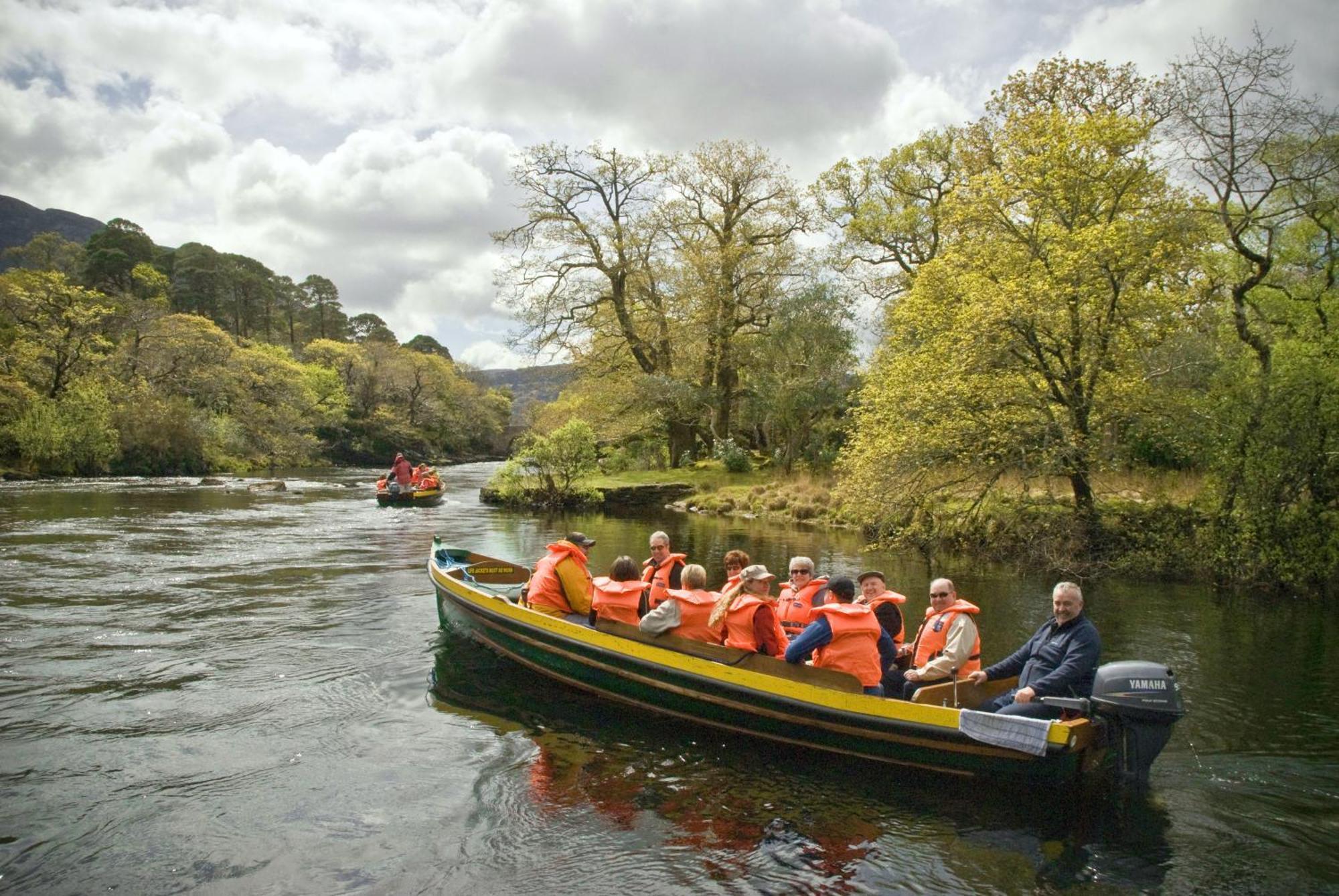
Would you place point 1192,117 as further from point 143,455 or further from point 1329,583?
point 143,455

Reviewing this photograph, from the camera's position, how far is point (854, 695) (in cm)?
666

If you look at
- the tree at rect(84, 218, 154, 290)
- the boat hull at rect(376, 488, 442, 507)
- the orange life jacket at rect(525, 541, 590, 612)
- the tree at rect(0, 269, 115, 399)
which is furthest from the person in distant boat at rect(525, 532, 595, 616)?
the tree at rect(84, 218, 154, 290)

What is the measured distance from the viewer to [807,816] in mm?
6117

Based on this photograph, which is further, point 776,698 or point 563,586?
point 563,586

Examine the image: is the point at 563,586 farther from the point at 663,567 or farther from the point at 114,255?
the point at 114,255

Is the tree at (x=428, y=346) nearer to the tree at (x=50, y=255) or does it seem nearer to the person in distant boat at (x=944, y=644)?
the tree at (x=50, y=255)

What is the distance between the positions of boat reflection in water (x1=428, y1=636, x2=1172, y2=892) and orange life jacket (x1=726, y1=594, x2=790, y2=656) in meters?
0.85

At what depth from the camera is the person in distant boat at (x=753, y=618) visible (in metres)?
7.67

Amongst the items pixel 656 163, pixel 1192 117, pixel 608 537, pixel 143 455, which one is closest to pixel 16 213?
pixel 143 455

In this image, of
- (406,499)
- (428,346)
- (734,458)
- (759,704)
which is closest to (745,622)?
(759,704)

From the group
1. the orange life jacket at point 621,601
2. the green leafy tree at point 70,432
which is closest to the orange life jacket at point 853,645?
the orange life jacket at point 621,601

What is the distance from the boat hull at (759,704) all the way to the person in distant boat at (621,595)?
0.86 feet

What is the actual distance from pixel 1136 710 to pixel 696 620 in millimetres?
3765

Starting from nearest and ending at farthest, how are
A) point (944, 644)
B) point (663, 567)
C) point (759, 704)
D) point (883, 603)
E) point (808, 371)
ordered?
point (759, 704) → point (944, 644) → point (883, 603) → point (663, 567) → point (808, 371)
